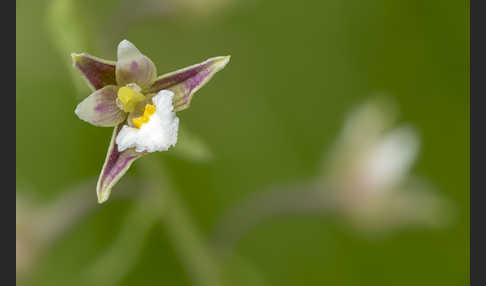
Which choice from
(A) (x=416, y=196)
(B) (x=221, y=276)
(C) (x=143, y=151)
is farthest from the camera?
(A) (x=416, y=196)

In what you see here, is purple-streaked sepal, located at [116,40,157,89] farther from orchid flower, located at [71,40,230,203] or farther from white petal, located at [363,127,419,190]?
white petal, located at [363,127,419,190]

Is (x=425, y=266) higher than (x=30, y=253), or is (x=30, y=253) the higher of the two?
(x=425, y=266)

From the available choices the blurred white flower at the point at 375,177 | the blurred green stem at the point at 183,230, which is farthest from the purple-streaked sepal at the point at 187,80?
the blurred white flower at the point at 375,177

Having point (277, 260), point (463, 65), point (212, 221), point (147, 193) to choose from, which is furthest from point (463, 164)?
point (147, 193)

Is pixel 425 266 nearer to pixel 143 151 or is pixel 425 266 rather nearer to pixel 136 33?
pixel 136 33

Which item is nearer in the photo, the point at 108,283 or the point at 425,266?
the point at 108,283

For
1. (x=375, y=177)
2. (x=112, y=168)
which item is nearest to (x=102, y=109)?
(x=112, y=168)

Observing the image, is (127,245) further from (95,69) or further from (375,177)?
(375,177)
